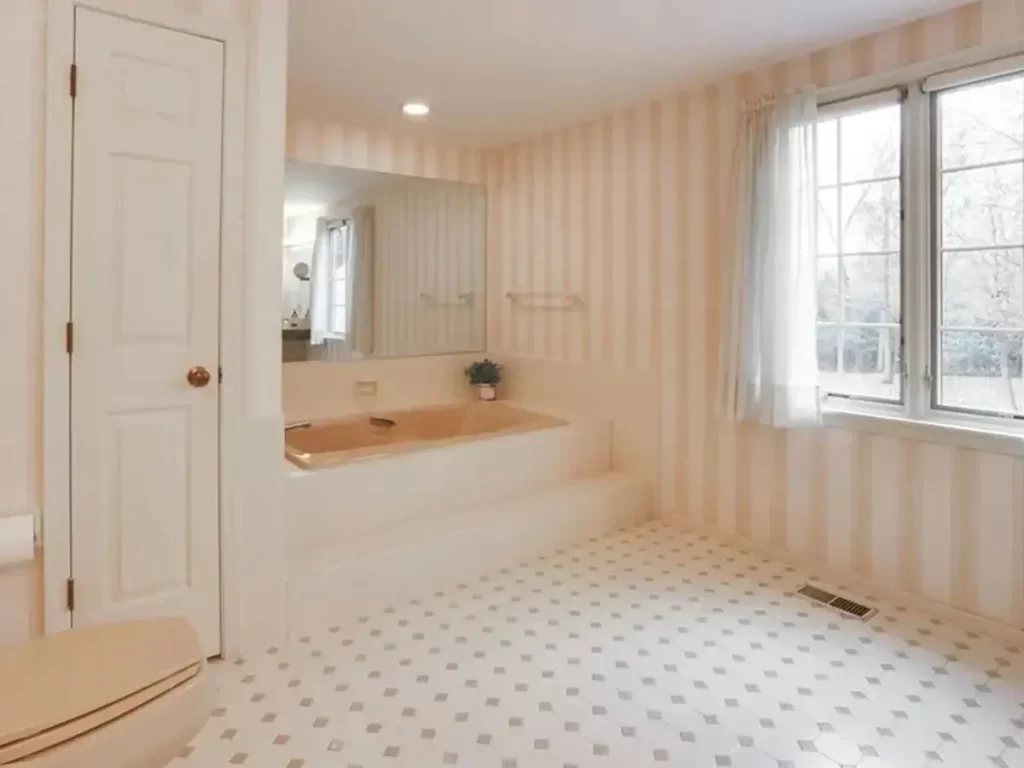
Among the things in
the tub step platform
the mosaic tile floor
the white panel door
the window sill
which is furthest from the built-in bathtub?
the window sill

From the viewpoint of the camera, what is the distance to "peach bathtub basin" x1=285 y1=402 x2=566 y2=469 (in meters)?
3.82

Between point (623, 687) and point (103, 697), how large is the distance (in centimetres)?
144

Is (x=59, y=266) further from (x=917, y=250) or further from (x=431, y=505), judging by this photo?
(x=917, y=250)

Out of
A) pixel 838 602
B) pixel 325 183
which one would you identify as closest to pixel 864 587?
pixel 838 602

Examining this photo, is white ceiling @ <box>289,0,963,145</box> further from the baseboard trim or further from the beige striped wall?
the baseboard trim

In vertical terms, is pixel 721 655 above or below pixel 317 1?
below

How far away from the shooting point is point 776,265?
2.96 m

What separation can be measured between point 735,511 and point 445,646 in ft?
5.65

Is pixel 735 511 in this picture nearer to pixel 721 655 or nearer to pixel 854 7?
pixel 721 655

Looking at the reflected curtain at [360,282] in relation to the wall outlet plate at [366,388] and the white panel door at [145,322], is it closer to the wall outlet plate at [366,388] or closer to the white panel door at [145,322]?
the wall outlet plate at [366,388]

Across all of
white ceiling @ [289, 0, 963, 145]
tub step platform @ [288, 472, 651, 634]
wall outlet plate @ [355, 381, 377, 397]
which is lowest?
tub step platform @ [288, 472, 651, 634]

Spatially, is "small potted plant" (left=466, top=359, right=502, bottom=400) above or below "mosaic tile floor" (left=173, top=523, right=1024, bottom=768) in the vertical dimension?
above

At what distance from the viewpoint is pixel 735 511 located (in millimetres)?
A: 3416

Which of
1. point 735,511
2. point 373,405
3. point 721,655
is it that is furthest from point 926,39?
point 373,405
